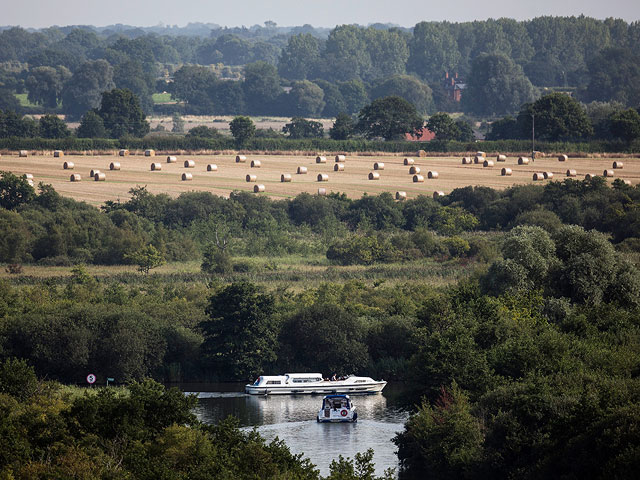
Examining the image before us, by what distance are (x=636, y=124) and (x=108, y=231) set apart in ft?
247

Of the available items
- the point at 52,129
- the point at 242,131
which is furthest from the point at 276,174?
the point at 52,129

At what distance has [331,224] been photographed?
128 meters

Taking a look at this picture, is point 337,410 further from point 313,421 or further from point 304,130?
point 304,130

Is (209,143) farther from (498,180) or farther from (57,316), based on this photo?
(57,316)

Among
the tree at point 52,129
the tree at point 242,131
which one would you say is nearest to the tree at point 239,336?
the tree at point 242,131

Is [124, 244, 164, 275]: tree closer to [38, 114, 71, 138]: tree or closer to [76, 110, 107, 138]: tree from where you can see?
[38, 114, 71, 138]: tree

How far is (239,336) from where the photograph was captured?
265 ft

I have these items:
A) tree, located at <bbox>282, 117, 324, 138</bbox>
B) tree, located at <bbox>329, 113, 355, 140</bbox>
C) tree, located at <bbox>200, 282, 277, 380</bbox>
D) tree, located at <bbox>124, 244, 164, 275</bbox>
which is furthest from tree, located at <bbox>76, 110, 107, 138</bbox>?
tree, located at <bbox>200, 282, 277, 380</bbox>

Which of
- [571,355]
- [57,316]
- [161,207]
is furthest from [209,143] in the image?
[571,355]

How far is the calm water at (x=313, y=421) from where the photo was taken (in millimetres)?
63094

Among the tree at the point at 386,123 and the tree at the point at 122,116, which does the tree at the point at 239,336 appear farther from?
the tree at the point at 122,116

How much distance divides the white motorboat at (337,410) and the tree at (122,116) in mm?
114437

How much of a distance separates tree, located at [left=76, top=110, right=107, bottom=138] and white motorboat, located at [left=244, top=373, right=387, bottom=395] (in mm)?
102459

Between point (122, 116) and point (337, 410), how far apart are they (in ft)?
393
